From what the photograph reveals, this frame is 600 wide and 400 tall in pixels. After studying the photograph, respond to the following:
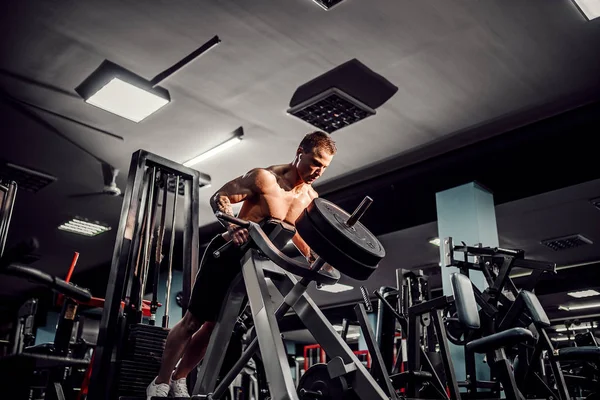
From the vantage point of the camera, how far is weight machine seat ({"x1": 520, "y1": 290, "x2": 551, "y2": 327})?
3.36 metres

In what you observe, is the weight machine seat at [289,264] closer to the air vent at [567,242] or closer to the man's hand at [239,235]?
the man's hand at [239,235]

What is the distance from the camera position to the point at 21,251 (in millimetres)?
968

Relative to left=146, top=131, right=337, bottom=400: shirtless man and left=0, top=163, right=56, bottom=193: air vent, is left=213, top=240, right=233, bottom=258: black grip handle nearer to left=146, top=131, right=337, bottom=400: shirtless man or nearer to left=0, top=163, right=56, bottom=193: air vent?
left=146, top=131, right=337, bottom=400: shirtless man

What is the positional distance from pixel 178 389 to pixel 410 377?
1617 millimetres

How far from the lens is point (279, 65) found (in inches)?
169

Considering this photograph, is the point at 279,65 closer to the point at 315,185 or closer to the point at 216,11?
the point at 216,11

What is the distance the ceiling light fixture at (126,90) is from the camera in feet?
14.3

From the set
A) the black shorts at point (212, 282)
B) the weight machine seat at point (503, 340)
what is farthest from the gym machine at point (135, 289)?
the weight machine seat at point (503, 340)

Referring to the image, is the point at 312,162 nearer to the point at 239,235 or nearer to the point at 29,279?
the point at 239,235

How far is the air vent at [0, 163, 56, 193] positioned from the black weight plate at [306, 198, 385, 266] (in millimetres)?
5160

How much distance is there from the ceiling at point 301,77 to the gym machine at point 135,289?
1.15m

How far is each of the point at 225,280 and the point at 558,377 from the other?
2359 millimetres

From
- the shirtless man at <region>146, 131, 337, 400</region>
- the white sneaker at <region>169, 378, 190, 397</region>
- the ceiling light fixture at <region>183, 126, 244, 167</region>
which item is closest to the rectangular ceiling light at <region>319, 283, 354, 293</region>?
the ceiling light fixture at <region>183, 126, 244, 167</region>

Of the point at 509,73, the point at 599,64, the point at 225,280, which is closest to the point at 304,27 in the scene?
the point at 509,73
